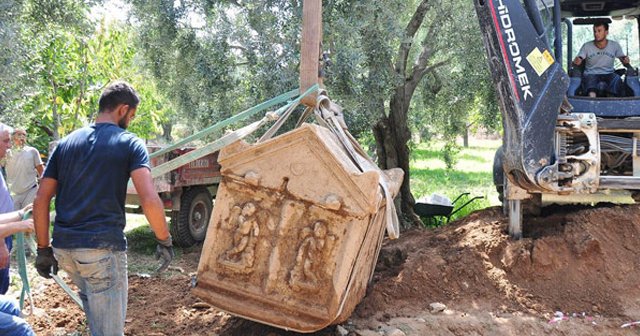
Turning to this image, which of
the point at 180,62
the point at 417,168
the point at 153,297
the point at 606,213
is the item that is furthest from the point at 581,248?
the point at 417,168

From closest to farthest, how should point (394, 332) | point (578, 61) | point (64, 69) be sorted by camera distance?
point (394, 332)
point (578, 61)
point (64, 69)

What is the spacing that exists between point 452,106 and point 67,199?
8622 millimetres

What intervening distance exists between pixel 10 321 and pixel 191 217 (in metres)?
6.38

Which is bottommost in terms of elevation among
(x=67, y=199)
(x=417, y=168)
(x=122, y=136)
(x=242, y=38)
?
(x=417, y=168)

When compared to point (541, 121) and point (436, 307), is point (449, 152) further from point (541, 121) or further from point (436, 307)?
point (436, 307)

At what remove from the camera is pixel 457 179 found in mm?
19516

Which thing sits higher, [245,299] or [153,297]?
[245,299]

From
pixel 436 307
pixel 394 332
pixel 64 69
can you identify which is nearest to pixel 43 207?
pixel 394 332

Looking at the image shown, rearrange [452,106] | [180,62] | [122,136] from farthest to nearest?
1. [452,106]
2. [180,62]
3. [122,136]

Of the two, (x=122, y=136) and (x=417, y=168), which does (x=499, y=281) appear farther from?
(x=417, y=168)

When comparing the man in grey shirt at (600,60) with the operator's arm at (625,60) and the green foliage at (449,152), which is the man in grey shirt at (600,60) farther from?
the green foliage at (449,152)

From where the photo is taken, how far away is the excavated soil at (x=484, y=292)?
16.9 feet

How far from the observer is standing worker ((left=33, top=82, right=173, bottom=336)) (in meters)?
3.39

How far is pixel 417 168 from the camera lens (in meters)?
23.9
